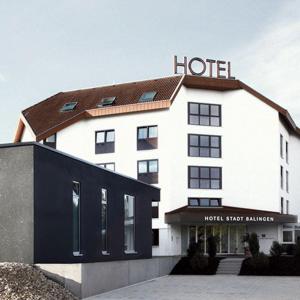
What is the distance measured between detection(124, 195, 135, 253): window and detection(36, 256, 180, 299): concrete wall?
983 mm

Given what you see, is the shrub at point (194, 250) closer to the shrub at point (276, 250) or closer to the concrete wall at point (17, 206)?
the shrub at point (276, 250)

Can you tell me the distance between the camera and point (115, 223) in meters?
26.3

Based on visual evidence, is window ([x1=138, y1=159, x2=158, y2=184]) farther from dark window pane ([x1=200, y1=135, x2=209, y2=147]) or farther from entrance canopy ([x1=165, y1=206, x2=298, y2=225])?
dark window pane ([x1=200, y1=135, x2=209, y2=147])

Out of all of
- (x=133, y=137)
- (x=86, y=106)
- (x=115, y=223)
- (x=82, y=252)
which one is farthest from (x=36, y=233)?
(x=86, y=106)

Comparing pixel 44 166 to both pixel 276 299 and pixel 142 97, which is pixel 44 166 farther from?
pixel 142 97

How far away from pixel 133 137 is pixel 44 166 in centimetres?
2357

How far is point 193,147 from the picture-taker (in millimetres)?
43562

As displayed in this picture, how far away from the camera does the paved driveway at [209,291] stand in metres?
21.0

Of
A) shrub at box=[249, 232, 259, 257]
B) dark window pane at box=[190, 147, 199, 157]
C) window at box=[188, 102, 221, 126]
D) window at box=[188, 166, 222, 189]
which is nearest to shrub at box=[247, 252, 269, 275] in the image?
shrub at box=[249, 232, 259, 257]

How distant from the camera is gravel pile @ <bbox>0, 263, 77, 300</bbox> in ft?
52.5

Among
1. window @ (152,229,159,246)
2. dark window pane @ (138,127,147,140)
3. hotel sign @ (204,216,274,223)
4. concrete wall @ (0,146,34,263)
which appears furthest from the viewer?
dark window pane @ (138,127,147,140)

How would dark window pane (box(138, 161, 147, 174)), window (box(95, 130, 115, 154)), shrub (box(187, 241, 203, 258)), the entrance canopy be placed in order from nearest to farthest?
shrub (box(187, 241, 203, 258))
the entrance canopy
dark window pane (box(138, 161, 147, 174))
window (box(95, 130, 115, 154))

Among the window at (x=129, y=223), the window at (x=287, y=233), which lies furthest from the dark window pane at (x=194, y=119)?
the window at (x=129, y=223)

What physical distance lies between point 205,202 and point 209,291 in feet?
66.5
